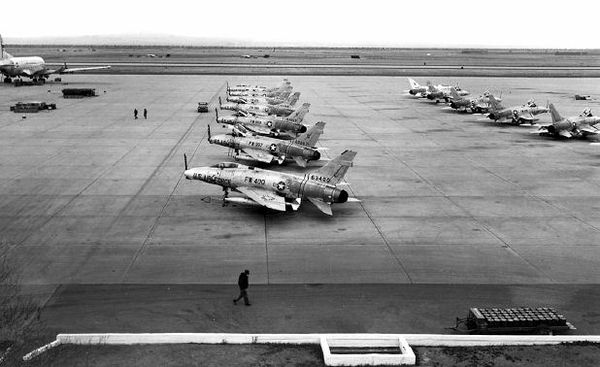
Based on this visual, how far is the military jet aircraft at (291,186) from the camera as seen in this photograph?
3212 cm

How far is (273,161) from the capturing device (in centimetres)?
4478

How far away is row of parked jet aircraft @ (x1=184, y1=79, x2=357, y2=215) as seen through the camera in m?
32.6

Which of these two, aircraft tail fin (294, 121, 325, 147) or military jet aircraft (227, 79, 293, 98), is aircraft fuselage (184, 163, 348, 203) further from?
military jet aircraft (227, 79, 293, 98)

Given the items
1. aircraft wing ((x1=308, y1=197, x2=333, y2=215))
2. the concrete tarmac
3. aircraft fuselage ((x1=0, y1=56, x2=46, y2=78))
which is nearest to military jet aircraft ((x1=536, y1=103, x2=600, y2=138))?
the concrete tarmac

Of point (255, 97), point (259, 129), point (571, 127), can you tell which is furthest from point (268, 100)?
point (571, 127)

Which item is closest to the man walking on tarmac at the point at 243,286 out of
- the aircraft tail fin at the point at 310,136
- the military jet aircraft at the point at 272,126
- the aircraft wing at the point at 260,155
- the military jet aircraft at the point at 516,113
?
the aircraft wing at the point at 260,155

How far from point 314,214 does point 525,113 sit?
1779 inches

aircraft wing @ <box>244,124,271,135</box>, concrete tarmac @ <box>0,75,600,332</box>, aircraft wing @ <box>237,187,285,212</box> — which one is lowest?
concrete tarmac @ <box>0,75,600,332</box>

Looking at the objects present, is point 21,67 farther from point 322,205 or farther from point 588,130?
point 588,130

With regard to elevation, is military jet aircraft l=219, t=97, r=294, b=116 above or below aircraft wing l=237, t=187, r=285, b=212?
above

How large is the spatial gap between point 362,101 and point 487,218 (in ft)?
199

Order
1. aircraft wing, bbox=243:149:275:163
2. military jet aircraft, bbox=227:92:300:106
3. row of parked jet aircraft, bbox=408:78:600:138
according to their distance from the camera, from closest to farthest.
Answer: aircraft wing, bbox=243:149:275:163, row of parked jet aircraft, bbox=408:78:600:138, military jet aircraft, bbox=227:92:300:106

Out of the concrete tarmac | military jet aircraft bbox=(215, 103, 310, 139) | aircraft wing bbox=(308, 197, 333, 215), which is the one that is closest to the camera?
the concrete tarmac

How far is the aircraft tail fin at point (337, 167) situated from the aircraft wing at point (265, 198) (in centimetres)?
292
